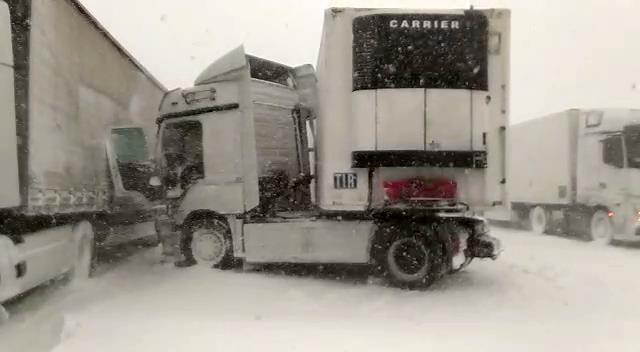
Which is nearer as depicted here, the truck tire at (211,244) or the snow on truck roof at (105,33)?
the snow on truck roof at (105,33)

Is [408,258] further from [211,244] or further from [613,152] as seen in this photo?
[613,152]

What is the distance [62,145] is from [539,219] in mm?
14461

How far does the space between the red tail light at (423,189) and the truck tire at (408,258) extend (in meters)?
0.72

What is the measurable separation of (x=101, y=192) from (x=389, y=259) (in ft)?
14.9

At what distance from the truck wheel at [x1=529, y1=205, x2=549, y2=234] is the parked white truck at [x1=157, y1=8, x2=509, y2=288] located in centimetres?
996

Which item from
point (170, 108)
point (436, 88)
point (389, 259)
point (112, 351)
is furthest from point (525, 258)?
point (112, 351)

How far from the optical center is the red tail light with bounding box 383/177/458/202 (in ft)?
25.4

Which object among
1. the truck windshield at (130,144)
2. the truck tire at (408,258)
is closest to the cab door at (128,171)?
the truck windshield at (130,144)

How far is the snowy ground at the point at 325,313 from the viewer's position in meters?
5.47

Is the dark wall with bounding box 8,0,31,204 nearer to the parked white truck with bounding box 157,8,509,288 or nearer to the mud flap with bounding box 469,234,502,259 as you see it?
the parked white truck with bounding box 157,8,509,288

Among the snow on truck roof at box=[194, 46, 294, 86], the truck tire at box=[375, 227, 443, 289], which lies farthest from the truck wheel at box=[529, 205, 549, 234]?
the truck tire at box=[375, 227, 443, 289]

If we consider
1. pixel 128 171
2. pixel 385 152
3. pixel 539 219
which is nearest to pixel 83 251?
pixel 128 171

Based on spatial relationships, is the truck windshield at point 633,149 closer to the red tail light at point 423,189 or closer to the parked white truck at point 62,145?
the red tail light at point 423,189

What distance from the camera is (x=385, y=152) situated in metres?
7.71
